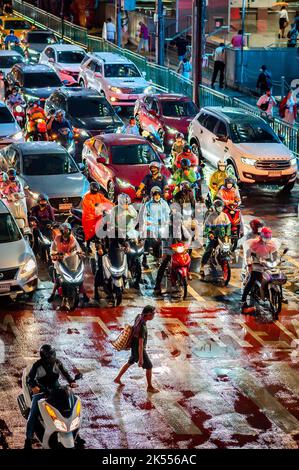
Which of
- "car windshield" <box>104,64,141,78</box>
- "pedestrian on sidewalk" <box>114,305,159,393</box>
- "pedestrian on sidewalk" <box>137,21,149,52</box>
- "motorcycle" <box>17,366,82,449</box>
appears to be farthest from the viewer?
"pedestrian on sidewalk" <box>137,21,149,52</box>

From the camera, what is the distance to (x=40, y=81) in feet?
122

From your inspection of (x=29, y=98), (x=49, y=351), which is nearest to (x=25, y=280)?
(x=49, y=351)

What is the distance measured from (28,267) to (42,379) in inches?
239

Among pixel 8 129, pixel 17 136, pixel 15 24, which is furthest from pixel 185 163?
pixel 15 24

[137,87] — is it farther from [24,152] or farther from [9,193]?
[9,193]

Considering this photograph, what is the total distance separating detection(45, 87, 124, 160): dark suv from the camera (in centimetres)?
3067

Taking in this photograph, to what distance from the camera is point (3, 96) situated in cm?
3738

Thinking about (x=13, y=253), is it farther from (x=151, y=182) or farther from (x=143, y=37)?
(x=143, y=37)

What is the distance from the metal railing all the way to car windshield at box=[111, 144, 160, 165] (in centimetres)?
516

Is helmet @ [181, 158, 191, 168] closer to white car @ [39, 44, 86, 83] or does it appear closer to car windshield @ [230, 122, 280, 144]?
car windshield @ [230, 122, 280, 144]

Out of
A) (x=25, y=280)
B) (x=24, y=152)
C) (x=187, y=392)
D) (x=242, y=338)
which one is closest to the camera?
(x=187, y=392)

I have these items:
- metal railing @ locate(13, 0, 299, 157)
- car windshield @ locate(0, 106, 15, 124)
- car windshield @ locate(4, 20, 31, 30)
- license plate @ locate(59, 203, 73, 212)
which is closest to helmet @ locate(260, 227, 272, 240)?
license plate @ locate(59, 203, 73, 212)

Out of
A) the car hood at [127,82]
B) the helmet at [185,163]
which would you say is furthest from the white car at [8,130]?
the car hood at [127,82]

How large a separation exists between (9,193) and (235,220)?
4433 mm
